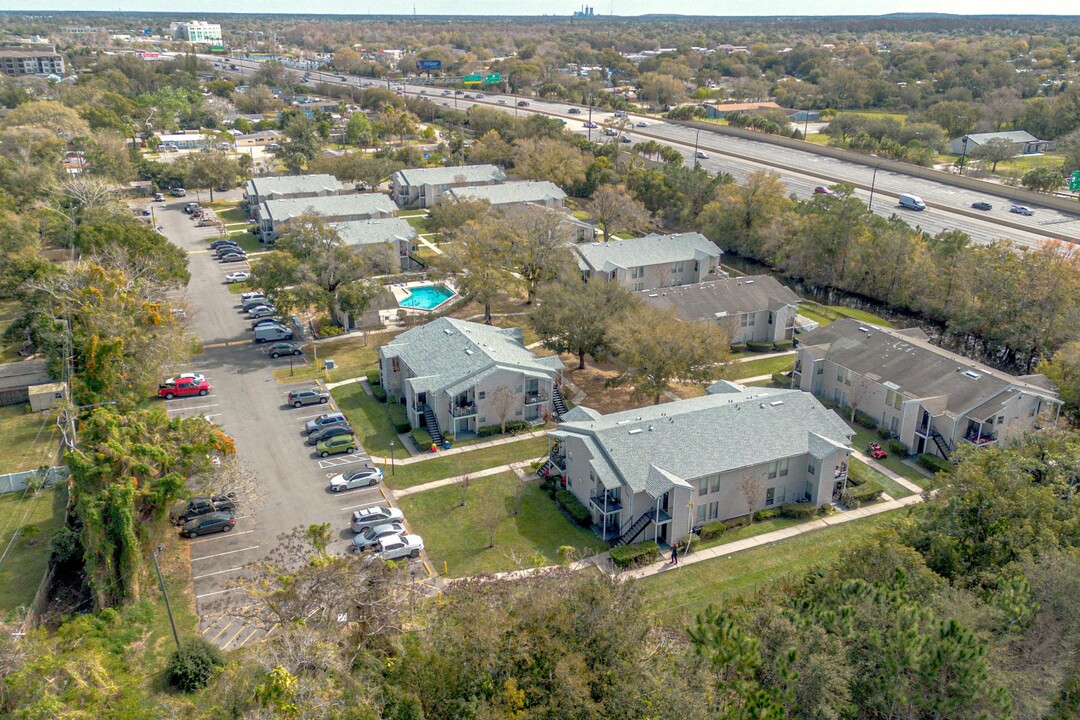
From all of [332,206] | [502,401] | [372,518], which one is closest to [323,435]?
[372,518]

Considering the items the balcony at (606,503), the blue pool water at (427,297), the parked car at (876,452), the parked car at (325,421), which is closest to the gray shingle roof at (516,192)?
the blue pool water at (427,297)

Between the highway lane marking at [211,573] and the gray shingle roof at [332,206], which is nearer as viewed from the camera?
the highway lane marking at [211,573]

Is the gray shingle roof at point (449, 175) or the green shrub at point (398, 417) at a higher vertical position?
the gray shingle roof at point (449, 175)

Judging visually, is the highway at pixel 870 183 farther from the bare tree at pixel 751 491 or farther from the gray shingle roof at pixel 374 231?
the bare tree at pixel 751 491

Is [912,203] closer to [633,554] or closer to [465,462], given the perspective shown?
[465,462]

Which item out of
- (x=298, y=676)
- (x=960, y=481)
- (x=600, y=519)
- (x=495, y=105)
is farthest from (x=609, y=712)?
(x=495, y=105)
